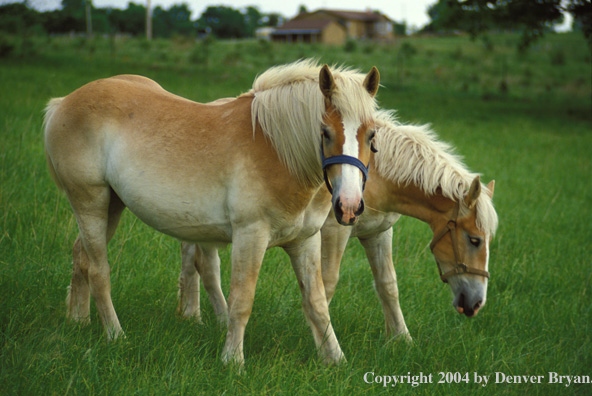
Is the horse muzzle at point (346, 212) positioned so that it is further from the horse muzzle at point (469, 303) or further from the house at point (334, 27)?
the house at point (334, 27)

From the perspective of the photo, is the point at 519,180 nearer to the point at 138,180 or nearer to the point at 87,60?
the point at 138,180

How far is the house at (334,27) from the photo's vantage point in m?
51.6

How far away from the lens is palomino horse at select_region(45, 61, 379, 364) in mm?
2738

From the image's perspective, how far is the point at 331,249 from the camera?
385 centimetres

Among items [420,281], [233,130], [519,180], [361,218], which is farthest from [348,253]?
[519,180]

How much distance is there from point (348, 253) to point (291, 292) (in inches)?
57.3

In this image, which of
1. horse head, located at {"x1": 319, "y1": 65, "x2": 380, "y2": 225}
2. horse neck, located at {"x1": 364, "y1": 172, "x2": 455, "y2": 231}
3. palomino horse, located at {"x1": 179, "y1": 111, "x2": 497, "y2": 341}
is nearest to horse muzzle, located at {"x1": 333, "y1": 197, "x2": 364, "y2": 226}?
horse head, located at {"x1": 319, "y1": 65, "x2": 380, "y2": 225}

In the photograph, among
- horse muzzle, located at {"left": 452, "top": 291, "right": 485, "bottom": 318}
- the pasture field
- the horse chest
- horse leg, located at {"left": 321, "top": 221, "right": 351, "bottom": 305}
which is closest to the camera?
the pasture field

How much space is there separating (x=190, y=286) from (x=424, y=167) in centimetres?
200

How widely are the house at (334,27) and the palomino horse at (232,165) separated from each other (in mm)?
44404

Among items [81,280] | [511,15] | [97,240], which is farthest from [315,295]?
[511,15]

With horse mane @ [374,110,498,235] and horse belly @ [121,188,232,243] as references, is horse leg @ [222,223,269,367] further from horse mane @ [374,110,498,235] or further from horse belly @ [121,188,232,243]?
horse mane @ [374,110,498,235]

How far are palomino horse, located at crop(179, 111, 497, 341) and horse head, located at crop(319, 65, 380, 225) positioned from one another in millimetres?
1172

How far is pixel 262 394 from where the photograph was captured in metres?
2.72
